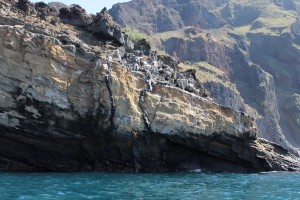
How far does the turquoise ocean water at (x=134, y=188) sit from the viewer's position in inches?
1058

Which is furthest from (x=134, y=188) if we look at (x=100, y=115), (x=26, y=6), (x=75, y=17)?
(x=75, y=17)

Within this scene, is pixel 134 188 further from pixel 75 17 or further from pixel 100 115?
pixel 75 17

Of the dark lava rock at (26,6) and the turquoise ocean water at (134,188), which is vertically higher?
the dark lava rock at (26,6)

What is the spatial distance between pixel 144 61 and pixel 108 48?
15.2 ft

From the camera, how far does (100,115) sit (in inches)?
1652

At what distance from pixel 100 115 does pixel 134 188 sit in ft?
43.1

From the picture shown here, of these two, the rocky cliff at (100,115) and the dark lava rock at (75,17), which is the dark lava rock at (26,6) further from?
the dark lava rock at (75,17)

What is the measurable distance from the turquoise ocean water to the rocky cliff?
5.55 metres

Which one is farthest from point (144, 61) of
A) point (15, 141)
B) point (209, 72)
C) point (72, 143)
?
point (209, 72)

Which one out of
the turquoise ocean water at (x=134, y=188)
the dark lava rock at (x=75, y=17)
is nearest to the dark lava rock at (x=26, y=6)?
the dark lava rock at (x=75, y=17)

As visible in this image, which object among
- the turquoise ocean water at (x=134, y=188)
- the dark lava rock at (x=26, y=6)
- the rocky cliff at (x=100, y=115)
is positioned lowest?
the turquoise ocean water at (x=134, y=188)

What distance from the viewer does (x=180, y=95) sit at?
4719 cm

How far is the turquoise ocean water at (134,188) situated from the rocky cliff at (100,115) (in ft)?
18.2

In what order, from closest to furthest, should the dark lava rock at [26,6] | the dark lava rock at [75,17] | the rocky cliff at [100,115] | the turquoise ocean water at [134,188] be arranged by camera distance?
the turquoise ocean water at [134,188]
the rocky cliff at [100,115]
the dark lava rock at [26,6]
the dark lava rock at [75,17]
